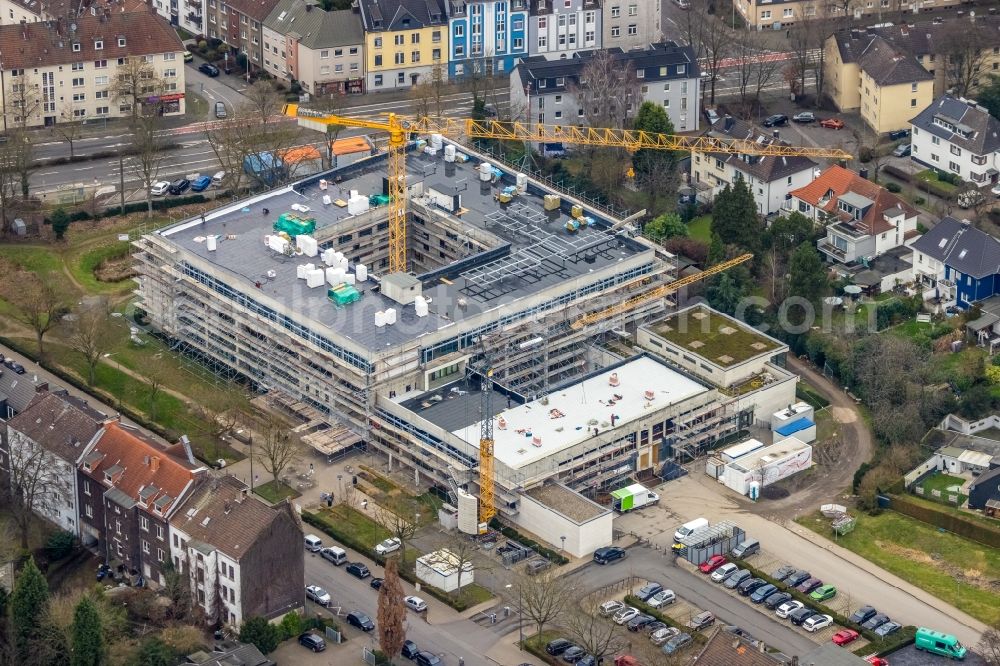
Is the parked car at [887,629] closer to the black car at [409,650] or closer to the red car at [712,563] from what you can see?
the red car at [712,563]

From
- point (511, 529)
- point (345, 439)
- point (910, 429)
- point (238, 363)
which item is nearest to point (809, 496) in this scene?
point (910, 429)

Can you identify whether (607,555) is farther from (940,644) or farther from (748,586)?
(940,644)

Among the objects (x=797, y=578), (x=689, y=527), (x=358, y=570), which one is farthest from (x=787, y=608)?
(x=358, y=570)

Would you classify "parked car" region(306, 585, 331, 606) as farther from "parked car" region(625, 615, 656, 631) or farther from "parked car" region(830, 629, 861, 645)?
"parked car" region(830, 629, 861, 645)

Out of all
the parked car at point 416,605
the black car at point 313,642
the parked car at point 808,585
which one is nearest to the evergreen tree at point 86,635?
the black car at point 313,642

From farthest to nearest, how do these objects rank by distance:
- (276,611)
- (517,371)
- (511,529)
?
(517,371) → (511,529) → (276,611)

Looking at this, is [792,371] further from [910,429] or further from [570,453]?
[570,453]
